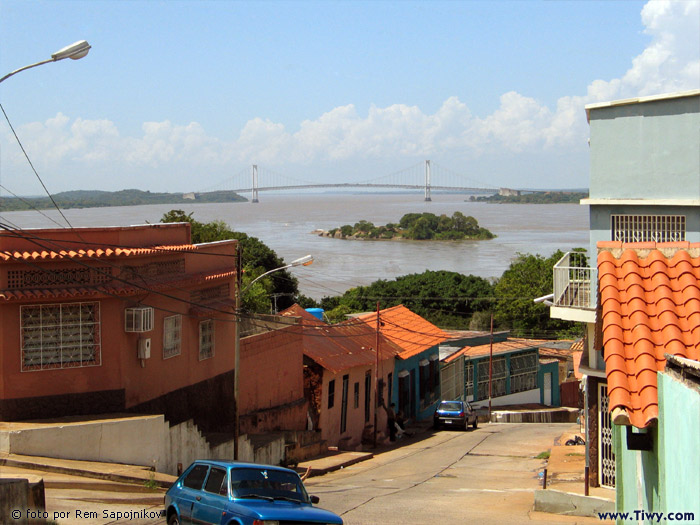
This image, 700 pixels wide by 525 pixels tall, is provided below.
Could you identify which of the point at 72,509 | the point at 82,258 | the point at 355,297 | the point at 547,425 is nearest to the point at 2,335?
→ the point at 82,258

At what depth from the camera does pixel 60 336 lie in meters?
14.1

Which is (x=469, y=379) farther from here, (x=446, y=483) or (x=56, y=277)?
(x=56, y=277)

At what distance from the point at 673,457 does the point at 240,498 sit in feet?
15.6

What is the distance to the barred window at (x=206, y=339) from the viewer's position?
1765 cm

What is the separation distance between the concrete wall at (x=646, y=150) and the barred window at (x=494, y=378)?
21.5 metres

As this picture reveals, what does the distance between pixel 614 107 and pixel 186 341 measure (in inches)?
371

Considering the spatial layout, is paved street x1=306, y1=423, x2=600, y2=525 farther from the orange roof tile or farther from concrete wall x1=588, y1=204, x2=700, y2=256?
the orange roof tile

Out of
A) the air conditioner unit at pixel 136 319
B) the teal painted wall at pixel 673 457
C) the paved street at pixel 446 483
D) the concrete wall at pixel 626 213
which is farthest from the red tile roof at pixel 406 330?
the teal painted wall at pixel 673 457

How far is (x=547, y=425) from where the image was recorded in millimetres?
32375

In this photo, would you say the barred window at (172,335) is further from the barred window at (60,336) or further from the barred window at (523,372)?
the barred window at (523,372)

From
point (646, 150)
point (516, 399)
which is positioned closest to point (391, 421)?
point (516, 399)

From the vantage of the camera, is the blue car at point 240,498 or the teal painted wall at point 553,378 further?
the teal painted wall at point 553,378

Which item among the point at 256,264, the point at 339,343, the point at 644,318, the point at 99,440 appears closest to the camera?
the point at 644,318

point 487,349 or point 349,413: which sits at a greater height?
point 487,349
